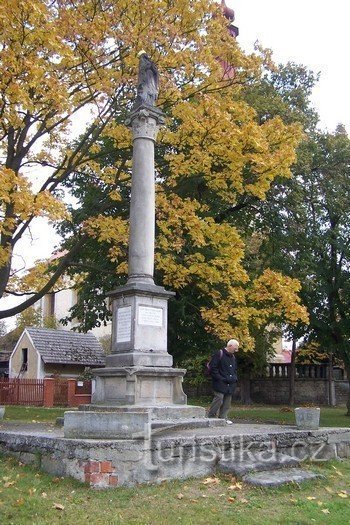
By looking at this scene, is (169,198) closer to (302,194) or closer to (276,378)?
(302,194)

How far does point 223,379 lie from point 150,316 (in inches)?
80.1

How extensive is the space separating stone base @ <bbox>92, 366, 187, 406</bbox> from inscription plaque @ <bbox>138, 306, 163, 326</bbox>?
Answer: 832 millimetres

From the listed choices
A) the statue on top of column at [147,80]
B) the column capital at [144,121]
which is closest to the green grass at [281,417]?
the column capital at [144,121]

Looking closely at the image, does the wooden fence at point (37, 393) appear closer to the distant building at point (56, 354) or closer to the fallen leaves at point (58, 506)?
the distant building at point (56, 354)

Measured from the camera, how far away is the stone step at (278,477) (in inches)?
288

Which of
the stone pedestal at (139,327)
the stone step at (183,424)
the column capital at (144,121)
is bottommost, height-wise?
the stone step at (183,424)

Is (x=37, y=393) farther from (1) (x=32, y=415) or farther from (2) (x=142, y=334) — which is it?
(2) (x=142, y=334)

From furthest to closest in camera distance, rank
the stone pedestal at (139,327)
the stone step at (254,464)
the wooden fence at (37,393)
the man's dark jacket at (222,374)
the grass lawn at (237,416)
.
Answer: the wooden fence at (37,393), the grass lawn at (237,416), the man's dark jacket at (222,374), the stone pedestal at (139,327), the stone step at (254,464)

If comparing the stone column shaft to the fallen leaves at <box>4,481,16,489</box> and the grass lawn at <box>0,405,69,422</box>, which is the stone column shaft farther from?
the grass lawn at <box>0,405,69,422</box>

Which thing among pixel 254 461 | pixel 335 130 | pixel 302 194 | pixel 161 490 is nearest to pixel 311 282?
pixel 302 194

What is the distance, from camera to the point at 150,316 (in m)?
10.7

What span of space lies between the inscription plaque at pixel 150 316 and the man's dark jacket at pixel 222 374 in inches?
61.1

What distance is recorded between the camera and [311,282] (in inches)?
802

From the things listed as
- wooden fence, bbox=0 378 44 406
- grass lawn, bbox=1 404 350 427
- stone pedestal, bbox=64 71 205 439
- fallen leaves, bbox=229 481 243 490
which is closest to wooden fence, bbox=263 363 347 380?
grass lawn, bbox=1 404 350 427
